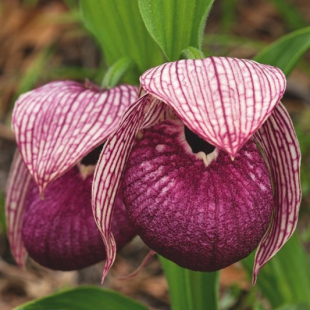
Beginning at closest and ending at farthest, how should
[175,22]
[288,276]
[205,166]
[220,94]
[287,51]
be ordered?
[220,94]
[205,166]
[175,22]
[287,51]
[288,276]

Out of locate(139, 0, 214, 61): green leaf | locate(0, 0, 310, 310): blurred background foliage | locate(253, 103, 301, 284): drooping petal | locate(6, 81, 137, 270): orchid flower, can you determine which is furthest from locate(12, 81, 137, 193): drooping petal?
locate(0, 0, 310, 310): blurred background foliage

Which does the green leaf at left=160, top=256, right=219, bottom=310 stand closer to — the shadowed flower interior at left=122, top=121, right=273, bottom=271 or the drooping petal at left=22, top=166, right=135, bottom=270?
the drooping petal at left=22, top=166, right=135, bottom=270

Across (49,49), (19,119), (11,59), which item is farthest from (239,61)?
(11,59)

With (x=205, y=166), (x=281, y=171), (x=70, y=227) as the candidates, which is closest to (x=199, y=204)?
A: (x=205, y=166)

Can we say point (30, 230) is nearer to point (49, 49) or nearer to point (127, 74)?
point (127, 74)

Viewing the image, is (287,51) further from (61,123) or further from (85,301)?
(85,301)

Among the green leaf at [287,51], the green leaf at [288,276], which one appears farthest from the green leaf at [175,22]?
the green leaf at [288,276]
